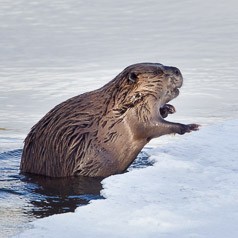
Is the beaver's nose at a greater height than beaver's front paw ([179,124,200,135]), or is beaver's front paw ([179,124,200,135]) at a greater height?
the beaver's nose

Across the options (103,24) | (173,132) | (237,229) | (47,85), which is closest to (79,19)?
(103,24)

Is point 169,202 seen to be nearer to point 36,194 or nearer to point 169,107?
point 36,194

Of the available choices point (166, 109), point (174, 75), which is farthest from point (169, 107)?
point (174, 75)

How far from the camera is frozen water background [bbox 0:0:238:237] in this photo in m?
4.99

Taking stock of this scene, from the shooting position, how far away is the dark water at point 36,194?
5.08m

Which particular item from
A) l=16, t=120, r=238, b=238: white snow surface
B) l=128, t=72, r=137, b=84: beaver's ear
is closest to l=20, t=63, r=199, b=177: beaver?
l=128, t=72, r=137, b=84: beaver's ear

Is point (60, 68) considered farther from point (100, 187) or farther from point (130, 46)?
point (100, 187)

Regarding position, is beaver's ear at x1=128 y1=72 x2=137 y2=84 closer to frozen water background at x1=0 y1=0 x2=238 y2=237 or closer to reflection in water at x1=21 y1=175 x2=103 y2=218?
frozen water background at x1=0 y1=0 x2=238 y2=237

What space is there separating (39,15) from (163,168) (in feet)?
22.2

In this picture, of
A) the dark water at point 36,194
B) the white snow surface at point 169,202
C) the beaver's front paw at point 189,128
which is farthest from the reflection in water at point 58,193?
the beaver's front paw at point 189,128

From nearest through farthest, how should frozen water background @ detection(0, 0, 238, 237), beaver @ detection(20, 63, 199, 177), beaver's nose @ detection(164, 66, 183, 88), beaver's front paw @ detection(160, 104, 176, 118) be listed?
frozen water background @ detection(0, 0, 238, 237) < beaver @ detection(20, 63, 199, 177) < beaver's nose @ detection(164, 66, 183, 88) < beaver's front paw @ detection(160, 104, 176, 118)

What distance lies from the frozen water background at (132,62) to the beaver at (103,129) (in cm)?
19

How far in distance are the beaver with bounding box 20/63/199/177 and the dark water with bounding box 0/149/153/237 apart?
0.11 metres

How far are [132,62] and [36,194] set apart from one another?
409 cm
